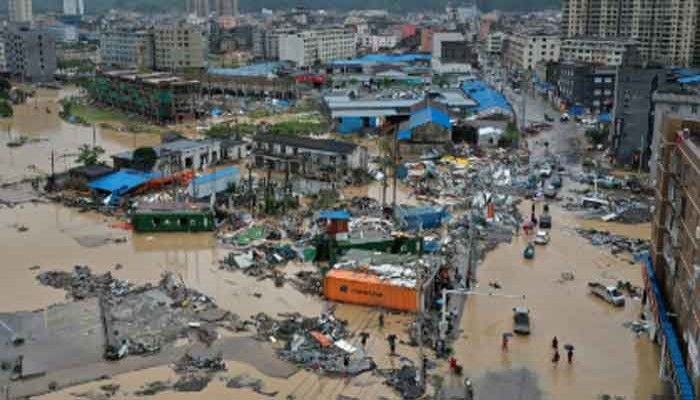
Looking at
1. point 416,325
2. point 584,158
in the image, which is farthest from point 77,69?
point 416,325

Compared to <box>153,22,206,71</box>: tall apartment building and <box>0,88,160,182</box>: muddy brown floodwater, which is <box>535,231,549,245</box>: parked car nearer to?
<box>0,88,160,182</box>: muddy brown floodwater

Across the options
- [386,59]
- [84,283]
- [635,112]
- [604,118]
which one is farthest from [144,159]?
[386,59]

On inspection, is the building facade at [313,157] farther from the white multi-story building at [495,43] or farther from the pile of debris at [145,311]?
the white multi-story building at [495,43]

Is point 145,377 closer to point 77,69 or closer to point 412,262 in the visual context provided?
point 412,262

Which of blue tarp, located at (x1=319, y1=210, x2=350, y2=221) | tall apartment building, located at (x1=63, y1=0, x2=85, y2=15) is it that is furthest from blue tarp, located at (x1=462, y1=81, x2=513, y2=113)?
tall apartment building, located at (x1=63, y1=0, x2=85, y2=15)

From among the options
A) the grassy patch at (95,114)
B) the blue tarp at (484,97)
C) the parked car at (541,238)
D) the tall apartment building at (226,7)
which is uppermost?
the tall apartment building at (226,7)

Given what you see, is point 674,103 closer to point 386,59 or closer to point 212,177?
point 212,177

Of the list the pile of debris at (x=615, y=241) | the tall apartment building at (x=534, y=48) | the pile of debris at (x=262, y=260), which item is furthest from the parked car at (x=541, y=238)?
the tall apartment building at (x=534, y=48)
